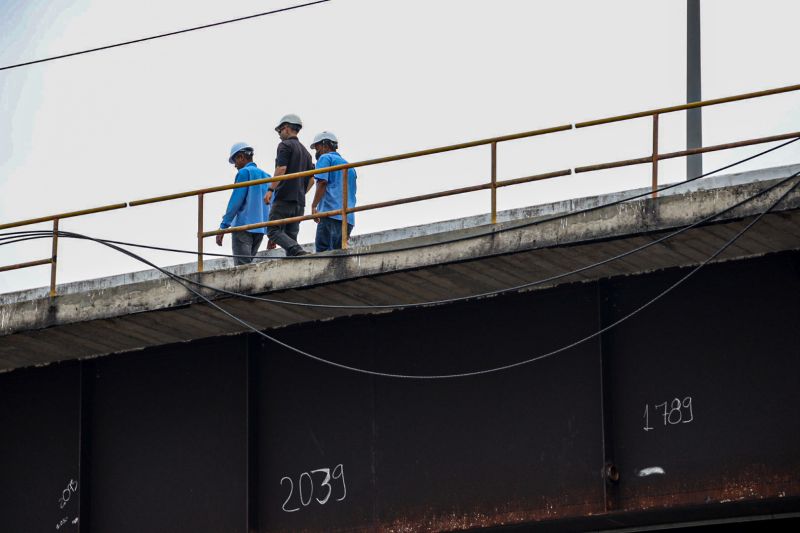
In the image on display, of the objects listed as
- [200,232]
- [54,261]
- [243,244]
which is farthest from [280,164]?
[54,261]

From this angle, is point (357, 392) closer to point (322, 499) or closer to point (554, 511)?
point (322, 499)

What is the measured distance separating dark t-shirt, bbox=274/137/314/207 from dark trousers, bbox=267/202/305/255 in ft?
0.22

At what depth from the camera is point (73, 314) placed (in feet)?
58.4

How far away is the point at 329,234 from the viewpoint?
57.5 ft

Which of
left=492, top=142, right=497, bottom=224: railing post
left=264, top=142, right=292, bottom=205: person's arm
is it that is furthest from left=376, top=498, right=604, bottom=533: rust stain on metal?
left=264, top=142, right=292, bottom=205: person's arm

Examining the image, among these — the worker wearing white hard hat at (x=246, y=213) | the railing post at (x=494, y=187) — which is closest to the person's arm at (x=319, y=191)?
the worker wearing white hard hat at (x=246, y=213)

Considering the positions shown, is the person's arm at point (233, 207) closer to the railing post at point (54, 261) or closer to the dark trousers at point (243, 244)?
the dark trousers at point (243, 244)

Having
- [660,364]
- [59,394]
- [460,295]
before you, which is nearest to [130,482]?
[59,394]

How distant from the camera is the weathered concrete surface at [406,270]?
1507cm

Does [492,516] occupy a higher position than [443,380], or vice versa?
[443,380]

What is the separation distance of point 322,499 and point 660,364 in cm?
382

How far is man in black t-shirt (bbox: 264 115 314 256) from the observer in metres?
17.8

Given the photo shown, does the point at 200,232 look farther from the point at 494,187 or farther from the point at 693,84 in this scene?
the point at 693,84

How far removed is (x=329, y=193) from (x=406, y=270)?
2009 mm
